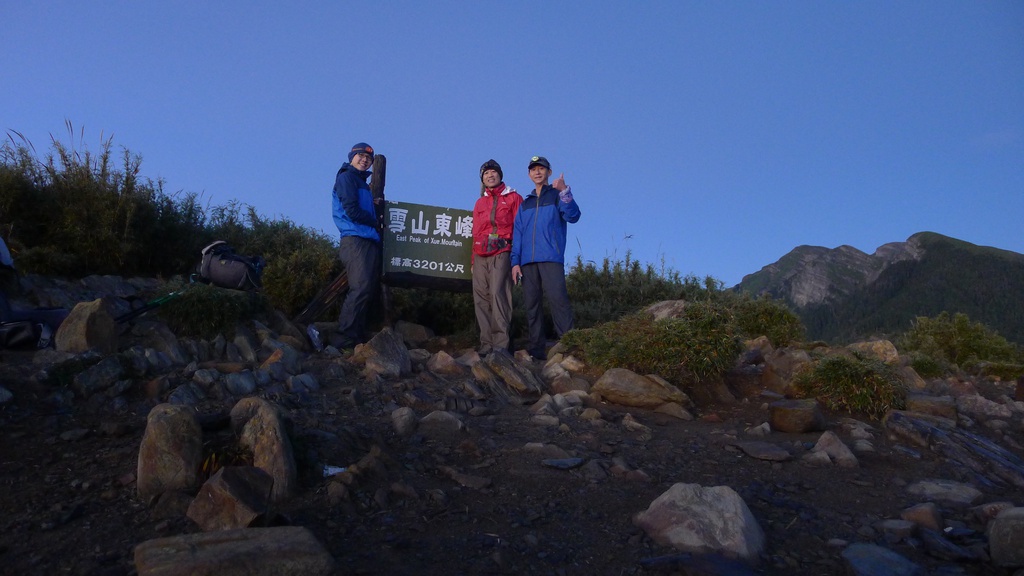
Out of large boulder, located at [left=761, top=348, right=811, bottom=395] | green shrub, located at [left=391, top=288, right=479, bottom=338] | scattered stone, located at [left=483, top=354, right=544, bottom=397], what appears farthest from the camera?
green shrub, located at [left=391, top=288, right=479, bottom=338]

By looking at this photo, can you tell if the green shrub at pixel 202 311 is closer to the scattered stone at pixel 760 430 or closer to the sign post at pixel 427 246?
the sign post at pixel 427 246

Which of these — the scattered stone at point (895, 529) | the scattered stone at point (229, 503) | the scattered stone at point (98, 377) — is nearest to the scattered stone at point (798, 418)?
the scattered stone at point (895, 529)

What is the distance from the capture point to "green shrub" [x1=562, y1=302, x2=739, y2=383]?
599 centimetres

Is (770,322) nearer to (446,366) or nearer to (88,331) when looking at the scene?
(446,366)

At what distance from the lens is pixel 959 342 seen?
11.3m

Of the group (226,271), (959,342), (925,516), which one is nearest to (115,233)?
(226,271)

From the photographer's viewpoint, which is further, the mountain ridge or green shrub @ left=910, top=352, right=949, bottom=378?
the mountain ridge

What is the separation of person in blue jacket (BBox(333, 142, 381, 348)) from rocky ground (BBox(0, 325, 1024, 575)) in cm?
294

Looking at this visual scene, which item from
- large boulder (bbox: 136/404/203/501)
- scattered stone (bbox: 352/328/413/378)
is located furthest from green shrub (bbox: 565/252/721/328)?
large boulder (bbox: 136/404/203/501)

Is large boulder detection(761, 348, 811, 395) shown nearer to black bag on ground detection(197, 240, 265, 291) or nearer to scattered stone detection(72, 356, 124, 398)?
scattered stone detection(72, 356, 124, 398)

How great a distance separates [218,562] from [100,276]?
22.9 ft

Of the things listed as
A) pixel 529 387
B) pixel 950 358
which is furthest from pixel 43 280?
pixel 950 358

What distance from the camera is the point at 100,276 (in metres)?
8.23

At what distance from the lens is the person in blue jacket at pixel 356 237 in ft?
26.7
